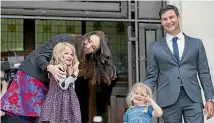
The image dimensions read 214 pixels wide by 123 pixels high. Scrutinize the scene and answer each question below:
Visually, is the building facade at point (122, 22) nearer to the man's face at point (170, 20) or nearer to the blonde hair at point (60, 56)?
the man's face at point (170, 20)

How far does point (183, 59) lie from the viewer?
4.20m

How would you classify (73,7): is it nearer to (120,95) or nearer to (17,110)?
(120,95)

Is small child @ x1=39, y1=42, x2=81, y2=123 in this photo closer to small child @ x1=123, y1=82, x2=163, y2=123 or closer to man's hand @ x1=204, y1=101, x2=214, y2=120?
small child @ x1=123, y1=82, x2=163, y2=123

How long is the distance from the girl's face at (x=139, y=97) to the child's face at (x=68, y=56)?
731mm

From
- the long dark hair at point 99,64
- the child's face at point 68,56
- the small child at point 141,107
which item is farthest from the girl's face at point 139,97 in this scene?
the child's face at point 68,56

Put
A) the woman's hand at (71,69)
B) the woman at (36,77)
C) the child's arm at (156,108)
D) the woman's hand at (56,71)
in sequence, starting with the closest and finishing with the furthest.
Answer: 1. the woman's hand at (56,71)
2. the woman's hand at (71,69)
3. the woman at (36,77)
4. the child's arm at (156,108)

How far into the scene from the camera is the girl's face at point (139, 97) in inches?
163

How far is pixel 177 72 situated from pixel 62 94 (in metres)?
1.03

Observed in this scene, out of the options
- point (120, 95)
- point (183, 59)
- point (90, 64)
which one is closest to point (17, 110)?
point (90, 64)

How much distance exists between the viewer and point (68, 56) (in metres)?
3.68

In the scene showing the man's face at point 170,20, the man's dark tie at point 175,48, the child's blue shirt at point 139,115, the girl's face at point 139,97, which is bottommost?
the child's blue shirt at point 139,115

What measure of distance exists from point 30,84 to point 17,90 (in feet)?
0.39

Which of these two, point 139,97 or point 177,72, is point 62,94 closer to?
point 139,97

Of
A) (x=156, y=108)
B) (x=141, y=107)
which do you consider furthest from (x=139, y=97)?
(x=156, y=108)
